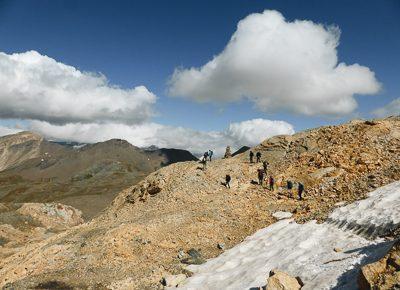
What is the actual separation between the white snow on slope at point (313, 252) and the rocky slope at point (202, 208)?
2.21 meters

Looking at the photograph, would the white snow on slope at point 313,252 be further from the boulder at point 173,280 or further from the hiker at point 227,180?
the hiker at point 227,180

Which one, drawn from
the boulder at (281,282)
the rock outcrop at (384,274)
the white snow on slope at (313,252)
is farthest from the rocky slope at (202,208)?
the rock outcrop at (384,274)

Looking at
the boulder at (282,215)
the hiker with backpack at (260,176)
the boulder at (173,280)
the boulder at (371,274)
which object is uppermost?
the hiker with backpack at (260,176)

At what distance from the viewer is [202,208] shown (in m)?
42.0

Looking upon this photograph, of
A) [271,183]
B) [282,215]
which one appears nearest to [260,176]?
[271,183]

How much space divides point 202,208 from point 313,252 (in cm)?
1799

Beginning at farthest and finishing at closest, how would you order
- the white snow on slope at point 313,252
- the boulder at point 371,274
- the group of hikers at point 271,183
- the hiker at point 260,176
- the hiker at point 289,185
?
the hiker at point 260,176, the hiker at point 289,185, the group of hikers at point 271,183, the white snow on slope at point 313,252, the boulder at point 371,274

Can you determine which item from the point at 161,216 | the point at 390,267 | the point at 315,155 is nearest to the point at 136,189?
the point at 161,216

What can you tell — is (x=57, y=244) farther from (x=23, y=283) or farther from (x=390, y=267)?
(x=390, y=267)

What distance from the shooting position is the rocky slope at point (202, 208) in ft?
106

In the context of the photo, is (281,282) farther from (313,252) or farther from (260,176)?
(260,176)

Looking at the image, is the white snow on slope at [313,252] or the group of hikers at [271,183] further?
the group of hikers at [271,183]

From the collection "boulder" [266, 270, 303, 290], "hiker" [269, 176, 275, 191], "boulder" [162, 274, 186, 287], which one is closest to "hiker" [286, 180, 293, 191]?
"hiker" [269, 176, 275, 191]

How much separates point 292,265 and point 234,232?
13021mm
